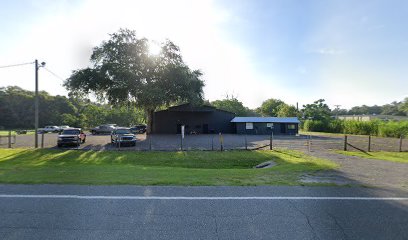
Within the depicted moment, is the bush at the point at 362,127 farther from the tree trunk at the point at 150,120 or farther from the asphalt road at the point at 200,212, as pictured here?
the asphalt road at the point at 200,212

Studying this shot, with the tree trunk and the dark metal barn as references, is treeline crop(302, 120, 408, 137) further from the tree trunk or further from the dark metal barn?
the tree trunk

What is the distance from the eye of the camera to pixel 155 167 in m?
12.4

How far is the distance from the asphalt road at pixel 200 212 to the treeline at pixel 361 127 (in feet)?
116

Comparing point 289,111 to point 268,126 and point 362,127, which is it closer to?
point 362,127

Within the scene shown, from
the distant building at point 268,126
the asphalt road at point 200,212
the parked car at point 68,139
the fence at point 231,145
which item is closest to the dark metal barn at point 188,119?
the distant building at point 268,126

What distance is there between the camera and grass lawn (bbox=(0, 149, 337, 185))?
820 cm

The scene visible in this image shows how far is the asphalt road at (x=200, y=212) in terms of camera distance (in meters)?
4.42

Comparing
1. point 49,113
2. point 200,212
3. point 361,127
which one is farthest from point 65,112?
point 200,212

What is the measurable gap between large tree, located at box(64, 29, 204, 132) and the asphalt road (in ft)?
95.2

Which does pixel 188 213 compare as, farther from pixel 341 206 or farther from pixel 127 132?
pixel 127 132

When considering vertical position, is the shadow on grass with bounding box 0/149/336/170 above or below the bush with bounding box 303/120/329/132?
below

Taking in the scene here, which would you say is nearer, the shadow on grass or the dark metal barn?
the shadow on grass

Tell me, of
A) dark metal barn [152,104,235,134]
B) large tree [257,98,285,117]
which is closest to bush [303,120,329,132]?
dark metal barn [152,104,235,134]

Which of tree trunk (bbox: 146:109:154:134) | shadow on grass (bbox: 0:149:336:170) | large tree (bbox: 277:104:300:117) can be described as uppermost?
large tree (bbox: 277:104:300:117)
